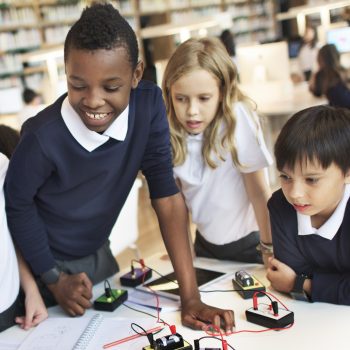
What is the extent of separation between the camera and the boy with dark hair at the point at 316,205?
117cm

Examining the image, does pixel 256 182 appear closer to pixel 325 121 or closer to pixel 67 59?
pixel 325 121

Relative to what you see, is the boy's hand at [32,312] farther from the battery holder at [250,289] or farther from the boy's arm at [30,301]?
the battery holder at [250,289]

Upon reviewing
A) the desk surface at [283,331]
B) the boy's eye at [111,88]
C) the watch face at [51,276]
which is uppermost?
the boy's eye at [111,88]

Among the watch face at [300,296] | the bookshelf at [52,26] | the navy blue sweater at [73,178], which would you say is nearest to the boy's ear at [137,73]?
the navy blue sweater at [73,178]

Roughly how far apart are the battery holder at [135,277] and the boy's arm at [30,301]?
0.24 meters

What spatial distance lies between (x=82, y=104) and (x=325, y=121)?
1.78 feet

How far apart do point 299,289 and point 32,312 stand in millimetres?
627

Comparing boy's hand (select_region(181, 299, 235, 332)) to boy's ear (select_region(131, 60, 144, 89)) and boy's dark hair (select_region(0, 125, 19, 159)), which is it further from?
boy's dark hair (select_region(0, 125, 19, 159))

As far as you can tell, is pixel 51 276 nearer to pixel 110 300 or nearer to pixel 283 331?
pixel 110 300

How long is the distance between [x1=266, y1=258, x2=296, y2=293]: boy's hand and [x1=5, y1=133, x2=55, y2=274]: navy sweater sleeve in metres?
0.53

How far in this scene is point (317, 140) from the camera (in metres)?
1.17

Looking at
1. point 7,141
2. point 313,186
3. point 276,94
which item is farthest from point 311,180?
point 276,94

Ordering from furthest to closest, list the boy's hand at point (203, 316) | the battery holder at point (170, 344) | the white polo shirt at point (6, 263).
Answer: the white polo shirt at point (6, 263)
the boy's hand at point (203, 316)
the battery holder at point (170, 344)

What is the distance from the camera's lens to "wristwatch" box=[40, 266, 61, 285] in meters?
1.25
